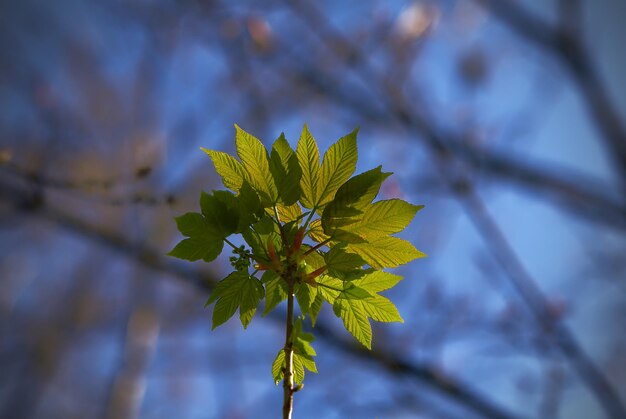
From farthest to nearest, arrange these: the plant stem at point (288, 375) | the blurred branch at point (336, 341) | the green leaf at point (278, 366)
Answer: the blurred branch at point (336, 341) → the green leaf at point (278, 366) → the plant stem at point (288, 375)

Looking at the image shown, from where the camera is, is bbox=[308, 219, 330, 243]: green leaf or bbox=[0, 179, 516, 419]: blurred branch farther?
bbox=[0, 179, 516, 419]: blurred branch

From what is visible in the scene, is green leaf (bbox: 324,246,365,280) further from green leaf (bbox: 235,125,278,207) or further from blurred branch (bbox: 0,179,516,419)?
blurred branch (bbox: 0,179,516,419)

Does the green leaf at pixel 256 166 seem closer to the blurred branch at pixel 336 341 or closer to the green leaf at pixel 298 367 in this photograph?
the green leaf at pixel 298 367

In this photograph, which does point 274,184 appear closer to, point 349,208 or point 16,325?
point 349,208

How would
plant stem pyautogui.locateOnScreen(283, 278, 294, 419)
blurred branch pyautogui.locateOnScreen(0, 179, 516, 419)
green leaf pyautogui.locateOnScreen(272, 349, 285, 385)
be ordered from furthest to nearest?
1. blurred branch pyautogui.locateOnScreen(0, 179, 516, 419)
2. green leaf pyautogui.locateOnScreen(272, 349, 285, 385)
3. plant stem pyautogui.locateOnScreen(283, 278, 294, 419)

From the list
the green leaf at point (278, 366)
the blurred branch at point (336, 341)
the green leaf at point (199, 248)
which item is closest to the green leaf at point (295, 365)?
the green leaf at point (278, 366)

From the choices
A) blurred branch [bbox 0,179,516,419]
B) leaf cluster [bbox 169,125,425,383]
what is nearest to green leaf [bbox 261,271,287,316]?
leaf cluster [bbox 169,125,425,383]

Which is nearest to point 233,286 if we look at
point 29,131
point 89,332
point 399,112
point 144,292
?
point 399,112

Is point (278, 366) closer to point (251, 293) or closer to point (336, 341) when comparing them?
point (251, 293)
